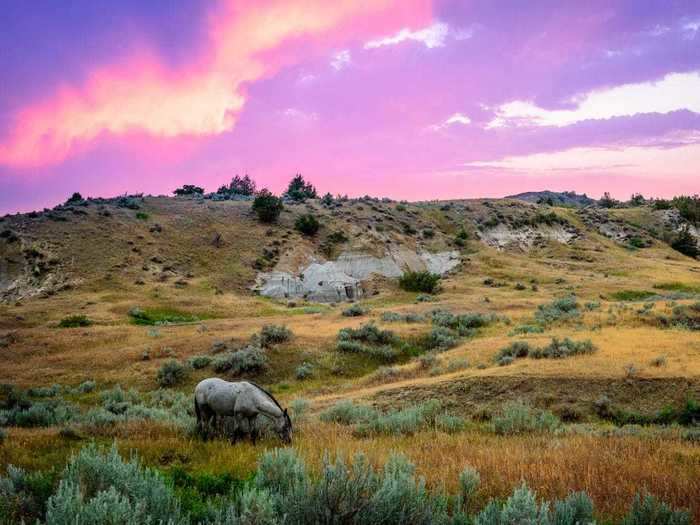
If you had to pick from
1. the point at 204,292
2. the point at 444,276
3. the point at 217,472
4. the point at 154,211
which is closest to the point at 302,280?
the point at 204,292

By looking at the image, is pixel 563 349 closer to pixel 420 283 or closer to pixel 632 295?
pixel 420 283

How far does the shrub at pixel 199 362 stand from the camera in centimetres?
2253

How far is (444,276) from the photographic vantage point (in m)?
59.4

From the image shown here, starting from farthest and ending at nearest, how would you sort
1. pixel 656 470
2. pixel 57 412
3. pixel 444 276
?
pixel 444 276 < pixel 57 412 < pixel 656 470

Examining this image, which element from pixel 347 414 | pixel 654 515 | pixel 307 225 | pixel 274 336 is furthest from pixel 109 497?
pixel 307 225

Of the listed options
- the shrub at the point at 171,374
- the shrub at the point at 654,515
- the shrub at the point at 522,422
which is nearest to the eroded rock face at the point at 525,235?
the shrub at the point at 171,374

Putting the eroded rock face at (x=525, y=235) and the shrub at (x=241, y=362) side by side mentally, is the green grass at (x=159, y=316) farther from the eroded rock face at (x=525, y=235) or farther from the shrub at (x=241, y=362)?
the eroded rock face at (x=525, y=235)

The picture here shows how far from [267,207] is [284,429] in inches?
2317

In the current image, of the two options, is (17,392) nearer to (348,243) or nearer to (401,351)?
(401,351)

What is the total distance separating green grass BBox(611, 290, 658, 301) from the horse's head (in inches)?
1724

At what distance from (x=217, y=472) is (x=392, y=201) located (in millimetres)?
82185

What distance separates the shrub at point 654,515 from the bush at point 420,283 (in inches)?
1789

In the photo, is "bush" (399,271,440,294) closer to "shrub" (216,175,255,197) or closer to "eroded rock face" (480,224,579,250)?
"eroded rock face" (480,224,579,250)

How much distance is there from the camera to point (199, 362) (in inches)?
891
